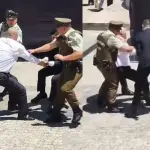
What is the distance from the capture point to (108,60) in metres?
9.11

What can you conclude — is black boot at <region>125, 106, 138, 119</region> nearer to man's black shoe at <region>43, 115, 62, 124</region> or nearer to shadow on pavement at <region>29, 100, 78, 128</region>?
shadow on pavement at <region>29, 100, 78, 128</region>

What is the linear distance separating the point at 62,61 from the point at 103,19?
8.24m

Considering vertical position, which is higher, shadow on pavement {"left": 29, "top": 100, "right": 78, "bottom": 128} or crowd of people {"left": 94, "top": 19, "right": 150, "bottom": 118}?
crowd of people {"left": 94, "top": 19, "right": 150, "bottom": 118}

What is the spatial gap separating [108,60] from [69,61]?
86 cm

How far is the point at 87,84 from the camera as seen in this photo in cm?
1117

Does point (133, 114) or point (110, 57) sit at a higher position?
point (110, 57)

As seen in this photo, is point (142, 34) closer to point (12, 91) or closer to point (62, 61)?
point (62, 61)

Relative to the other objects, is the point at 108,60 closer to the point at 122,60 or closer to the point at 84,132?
the point at 122,60

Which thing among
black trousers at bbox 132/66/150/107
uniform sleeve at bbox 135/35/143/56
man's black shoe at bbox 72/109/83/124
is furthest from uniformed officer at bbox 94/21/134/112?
man's black shoe at bbox 72/109/83/124

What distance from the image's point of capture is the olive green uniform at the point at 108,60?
893 centimetres

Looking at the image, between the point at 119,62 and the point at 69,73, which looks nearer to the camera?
the point at 69,73

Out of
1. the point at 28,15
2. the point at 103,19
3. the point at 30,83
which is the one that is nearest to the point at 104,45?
the point at 30,83

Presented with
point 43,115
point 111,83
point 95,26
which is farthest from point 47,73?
point 95,26

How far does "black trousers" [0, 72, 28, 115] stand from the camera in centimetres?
880
